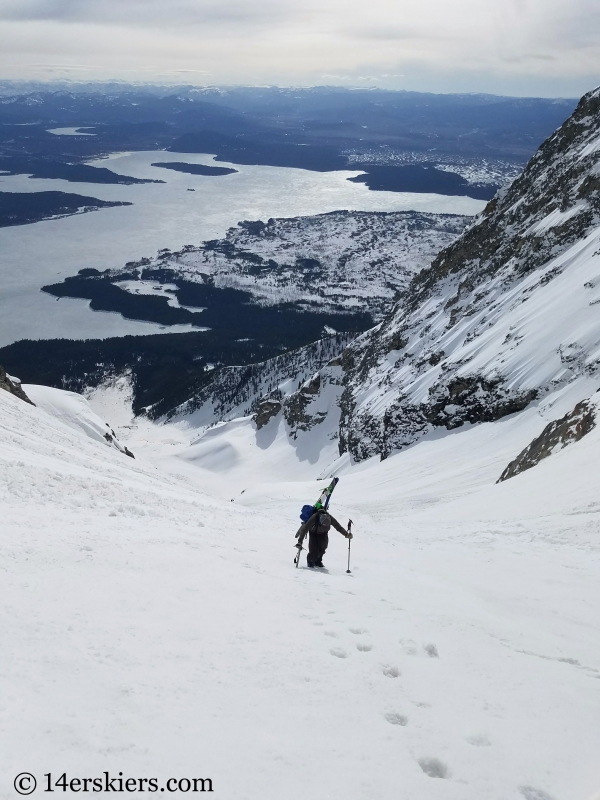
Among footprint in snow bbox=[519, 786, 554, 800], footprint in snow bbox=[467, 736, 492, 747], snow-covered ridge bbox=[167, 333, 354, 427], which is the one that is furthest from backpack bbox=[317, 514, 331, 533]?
snow-covered ridge bbox=[167, 333, 354, 427]

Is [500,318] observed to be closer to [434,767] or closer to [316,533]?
[316,533]

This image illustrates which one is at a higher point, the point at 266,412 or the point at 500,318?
the point at 500,318

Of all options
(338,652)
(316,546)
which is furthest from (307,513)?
(338,652)

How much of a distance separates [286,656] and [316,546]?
5.33 metres

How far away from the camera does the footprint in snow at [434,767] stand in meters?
5.46

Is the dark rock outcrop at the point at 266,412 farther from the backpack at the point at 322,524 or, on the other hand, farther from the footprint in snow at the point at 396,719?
the footprint in snow at the point at 396,719

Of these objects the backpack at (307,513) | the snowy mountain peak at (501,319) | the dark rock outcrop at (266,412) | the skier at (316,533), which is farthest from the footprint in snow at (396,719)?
the dark rock outcrop at (266,412)

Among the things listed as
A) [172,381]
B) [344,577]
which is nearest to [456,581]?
[344,577]

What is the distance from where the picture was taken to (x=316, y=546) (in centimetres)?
1260

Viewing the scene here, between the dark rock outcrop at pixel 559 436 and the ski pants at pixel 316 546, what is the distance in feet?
56.4

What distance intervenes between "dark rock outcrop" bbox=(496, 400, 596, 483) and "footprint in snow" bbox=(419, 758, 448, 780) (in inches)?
885

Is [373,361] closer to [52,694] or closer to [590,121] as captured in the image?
[590,121]

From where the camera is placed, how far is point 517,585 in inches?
488

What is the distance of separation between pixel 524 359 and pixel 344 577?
3686 centimetres
